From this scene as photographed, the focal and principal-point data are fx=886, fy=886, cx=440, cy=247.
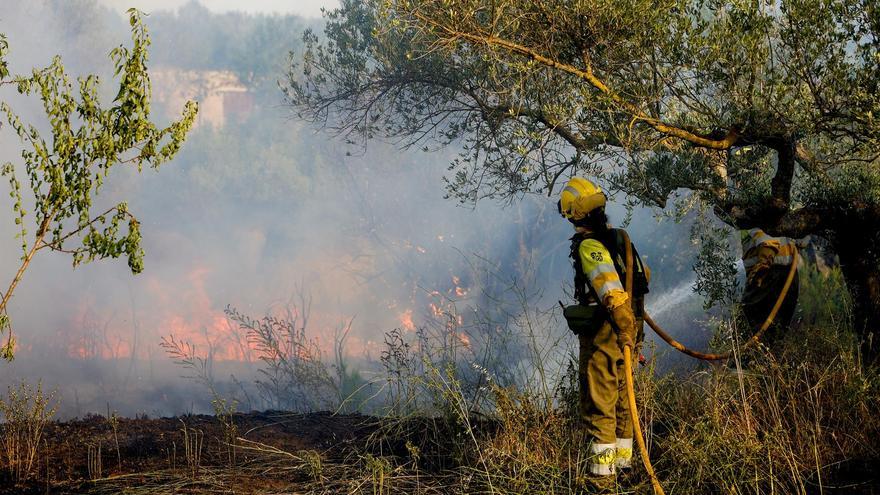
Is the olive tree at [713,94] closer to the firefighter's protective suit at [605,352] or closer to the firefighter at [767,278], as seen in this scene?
the firefighter at [767,278]

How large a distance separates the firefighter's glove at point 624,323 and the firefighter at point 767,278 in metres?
4.00

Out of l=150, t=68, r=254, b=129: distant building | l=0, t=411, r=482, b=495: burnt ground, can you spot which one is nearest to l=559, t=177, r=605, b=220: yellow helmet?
l=0, t=411, r=482, b=495: burnt ground

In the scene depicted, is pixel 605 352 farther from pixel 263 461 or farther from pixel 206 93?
pixel 206 93

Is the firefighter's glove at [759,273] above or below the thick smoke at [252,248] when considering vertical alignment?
below

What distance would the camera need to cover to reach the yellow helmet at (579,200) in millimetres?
6195

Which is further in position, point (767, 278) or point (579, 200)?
point (767, 278)

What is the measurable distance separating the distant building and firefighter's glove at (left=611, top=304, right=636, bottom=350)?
1391 inches

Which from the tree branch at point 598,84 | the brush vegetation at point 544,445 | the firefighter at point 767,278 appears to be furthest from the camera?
the firefighter at point 767,278

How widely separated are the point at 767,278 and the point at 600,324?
4.09m

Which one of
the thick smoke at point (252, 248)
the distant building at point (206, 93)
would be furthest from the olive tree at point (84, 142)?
the distant building at point (206, 93)

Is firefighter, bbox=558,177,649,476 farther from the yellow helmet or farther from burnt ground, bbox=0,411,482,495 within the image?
burnt ground, bbox=0,411,482,495

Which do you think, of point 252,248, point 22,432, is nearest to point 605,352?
point 22,432

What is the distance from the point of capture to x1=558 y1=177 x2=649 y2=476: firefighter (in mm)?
5859

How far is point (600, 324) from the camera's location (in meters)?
6.11
